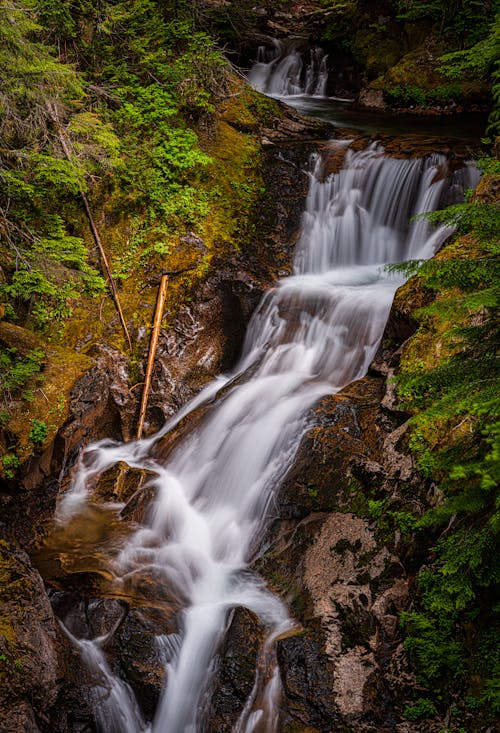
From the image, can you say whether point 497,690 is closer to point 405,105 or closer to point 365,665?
point 365,665

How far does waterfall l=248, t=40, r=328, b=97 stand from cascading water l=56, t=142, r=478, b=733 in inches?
268

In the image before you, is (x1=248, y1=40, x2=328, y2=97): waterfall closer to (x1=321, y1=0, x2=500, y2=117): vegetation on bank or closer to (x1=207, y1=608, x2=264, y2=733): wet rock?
(x1=321, y1=0, x2=500, y2=117): vegetation on bank

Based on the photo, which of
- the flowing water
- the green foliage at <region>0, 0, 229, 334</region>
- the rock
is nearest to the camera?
the green foliage at <region>0, 0, 229, 334</region>

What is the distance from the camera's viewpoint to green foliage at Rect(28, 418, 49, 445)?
6.06 metres

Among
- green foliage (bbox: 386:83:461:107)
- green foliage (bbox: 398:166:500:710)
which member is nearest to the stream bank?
green foliage (bbox: 398:166:500:710)

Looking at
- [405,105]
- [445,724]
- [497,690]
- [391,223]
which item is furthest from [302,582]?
[405,105]

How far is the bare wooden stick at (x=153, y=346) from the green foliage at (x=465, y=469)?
160 inches

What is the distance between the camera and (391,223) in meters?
9.14

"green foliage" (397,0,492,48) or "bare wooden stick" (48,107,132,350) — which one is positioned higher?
"green foliage" (397,0,492,48)

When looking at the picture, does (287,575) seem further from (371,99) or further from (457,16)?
(457,16)

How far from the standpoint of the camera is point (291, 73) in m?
15.2

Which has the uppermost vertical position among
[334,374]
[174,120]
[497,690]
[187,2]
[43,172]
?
[187,2]

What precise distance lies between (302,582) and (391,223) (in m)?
6.51

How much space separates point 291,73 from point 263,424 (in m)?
12.7
